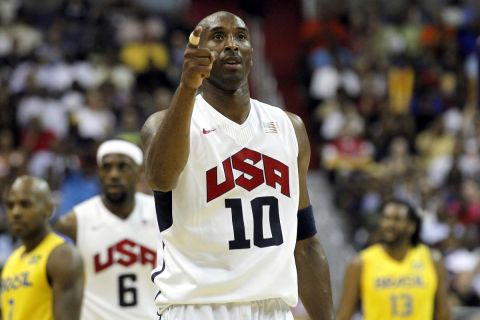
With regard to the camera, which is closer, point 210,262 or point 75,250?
point 210,262

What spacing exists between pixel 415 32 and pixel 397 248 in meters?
10.3

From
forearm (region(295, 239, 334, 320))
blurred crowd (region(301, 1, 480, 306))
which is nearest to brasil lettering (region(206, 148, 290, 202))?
forearm (region(295, 239, 334, 320))

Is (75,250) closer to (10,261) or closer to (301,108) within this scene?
(10,261)

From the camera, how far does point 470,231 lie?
14836 mm

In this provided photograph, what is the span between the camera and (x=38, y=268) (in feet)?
24.1

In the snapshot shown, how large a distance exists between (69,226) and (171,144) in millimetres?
3842

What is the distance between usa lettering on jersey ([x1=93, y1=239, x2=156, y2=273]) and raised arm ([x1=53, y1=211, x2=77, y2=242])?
11.7 inches

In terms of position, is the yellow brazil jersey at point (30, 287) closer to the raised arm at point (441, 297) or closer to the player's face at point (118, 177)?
the player's face at point (118, 177)

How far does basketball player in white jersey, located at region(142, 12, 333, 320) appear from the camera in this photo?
15.9 ft

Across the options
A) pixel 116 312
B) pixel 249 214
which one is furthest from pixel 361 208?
pixel 249 214

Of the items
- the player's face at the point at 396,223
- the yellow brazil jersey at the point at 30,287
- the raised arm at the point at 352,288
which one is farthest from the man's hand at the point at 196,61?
the player's face at the point at 396,223

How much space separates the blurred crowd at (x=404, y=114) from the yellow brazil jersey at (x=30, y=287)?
6.69 metres

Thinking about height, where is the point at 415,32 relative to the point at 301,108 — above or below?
above

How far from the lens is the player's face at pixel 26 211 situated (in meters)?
7.50
